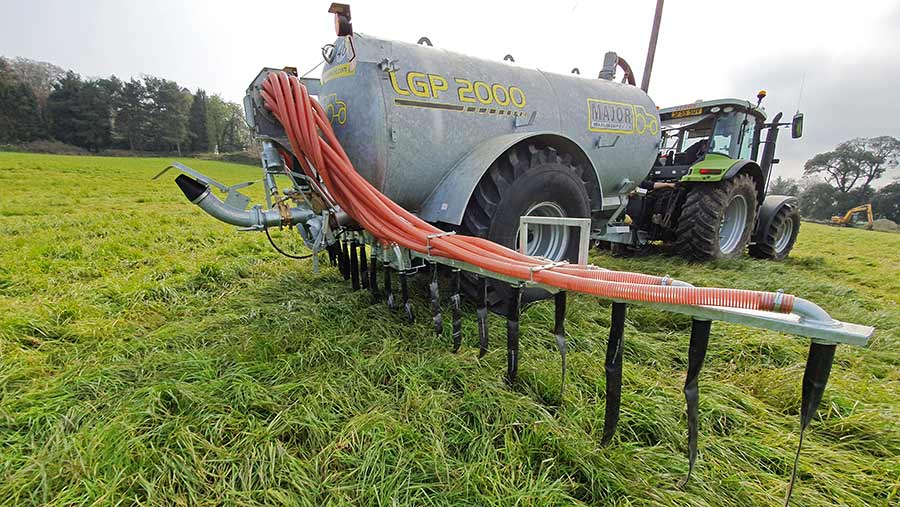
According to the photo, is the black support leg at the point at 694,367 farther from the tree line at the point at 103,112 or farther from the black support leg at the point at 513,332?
the tree line at the point at 103,112

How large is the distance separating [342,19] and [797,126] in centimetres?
567

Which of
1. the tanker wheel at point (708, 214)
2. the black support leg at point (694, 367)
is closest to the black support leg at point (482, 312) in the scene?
the black support leg at point (694, 367)

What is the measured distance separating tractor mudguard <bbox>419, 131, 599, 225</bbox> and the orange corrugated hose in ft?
1.28

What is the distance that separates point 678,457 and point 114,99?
187 feet

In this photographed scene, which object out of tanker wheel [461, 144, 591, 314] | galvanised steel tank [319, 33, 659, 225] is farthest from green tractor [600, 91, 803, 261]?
galvanised steel tank [319, 33, 659, 225]

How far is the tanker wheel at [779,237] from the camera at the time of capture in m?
5.25

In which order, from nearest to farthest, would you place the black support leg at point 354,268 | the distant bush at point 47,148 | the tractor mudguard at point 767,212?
the black support leg at point 354,268
the tractor mudguard at point 767,212
the distant bush at point 47,148

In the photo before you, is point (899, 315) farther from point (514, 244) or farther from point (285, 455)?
point (285, 455)

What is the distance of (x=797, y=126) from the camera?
491cm

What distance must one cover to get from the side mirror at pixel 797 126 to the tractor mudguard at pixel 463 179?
4277 mm

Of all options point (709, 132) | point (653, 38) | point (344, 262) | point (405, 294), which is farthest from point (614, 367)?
point (653, 38)

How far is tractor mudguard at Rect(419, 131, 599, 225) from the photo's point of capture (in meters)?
2.32

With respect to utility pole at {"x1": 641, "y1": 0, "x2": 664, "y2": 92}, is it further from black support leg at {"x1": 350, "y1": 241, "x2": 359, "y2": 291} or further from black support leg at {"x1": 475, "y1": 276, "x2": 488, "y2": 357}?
black support leg at {"x1": 475, "y1": 276, "x2": 488, "y2": 357}

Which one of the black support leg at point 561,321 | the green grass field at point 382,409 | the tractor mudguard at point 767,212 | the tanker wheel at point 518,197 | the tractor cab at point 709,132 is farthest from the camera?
the tractor mudguard at point 767,212
